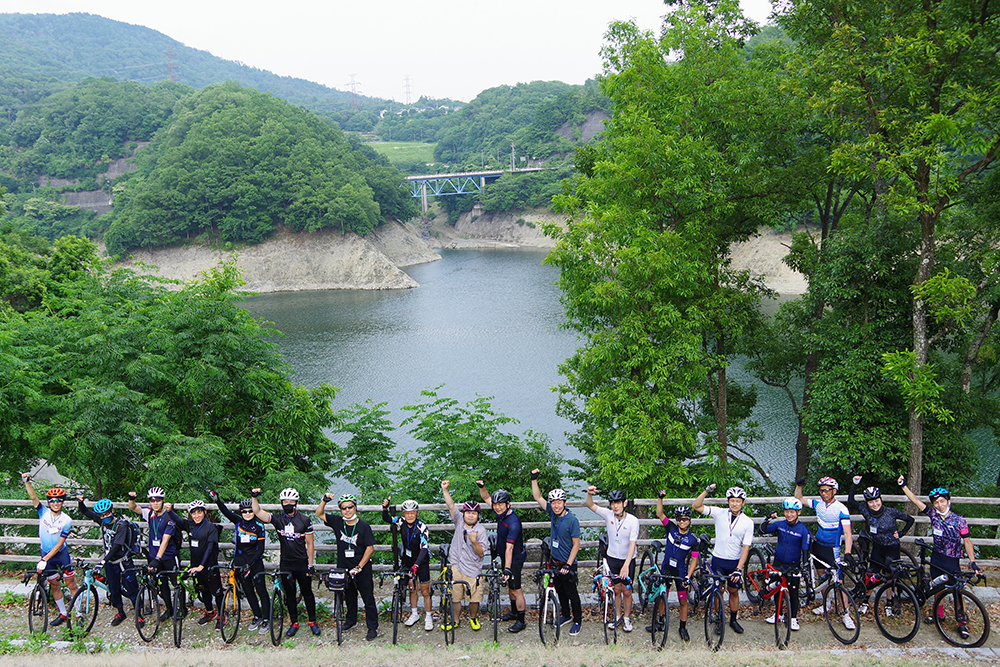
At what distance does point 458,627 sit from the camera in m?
7.98

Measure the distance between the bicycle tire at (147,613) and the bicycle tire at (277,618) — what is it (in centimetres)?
139

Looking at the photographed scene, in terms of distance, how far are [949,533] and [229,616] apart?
8389 mm

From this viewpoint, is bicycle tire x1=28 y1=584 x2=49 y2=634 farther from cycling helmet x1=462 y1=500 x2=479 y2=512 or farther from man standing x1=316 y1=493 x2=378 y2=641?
cycling helmet x1=462 y1=500 x2=479 y2=512

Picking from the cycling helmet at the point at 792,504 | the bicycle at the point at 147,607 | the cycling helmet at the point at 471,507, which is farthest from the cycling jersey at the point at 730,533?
the bicycle at the point at 147,607

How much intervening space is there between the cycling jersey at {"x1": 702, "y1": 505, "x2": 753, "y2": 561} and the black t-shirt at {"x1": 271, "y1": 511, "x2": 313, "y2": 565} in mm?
4655

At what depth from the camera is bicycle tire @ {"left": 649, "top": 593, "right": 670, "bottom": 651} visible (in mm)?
7289

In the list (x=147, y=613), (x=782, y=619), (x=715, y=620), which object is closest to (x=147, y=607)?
(x=147, y=613)

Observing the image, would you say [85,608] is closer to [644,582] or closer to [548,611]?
[548,611]

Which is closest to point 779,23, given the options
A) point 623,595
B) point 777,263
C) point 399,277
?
point 623,595

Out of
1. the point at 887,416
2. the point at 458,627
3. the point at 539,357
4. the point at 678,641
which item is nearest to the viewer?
the point at 678,641

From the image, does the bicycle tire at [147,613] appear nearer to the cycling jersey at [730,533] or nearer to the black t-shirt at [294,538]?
the black t-shirt at [294,538]

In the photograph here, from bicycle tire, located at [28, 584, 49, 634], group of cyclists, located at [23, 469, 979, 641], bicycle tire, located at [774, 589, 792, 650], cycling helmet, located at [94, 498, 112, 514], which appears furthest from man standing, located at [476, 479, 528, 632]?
bicycle tire, located at [28, 584, 49, 634]

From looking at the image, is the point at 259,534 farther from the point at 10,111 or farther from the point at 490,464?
the point at 10,111

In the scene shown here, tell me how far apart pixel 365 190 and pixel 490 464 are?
71850 millimetres
